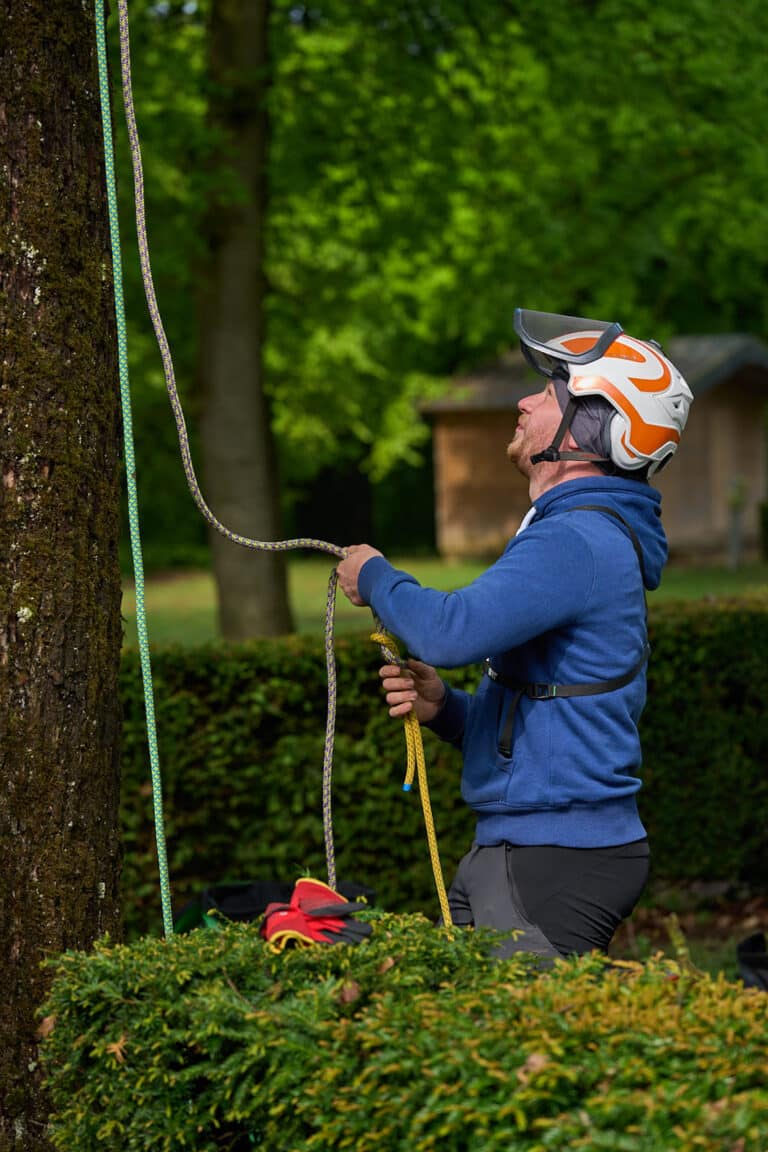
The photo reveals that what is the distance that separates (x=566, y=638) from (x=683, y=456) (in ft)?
100

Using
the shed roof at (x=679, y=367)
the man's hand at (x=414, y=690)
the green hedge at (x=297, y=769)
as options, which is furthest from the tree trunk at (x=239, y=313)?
the shed roof at (x=679, y=367)

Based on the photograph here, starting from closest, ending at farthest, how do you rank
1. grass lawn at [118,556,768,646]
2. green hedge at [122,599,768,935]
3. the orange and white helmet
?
the orange and white helmet < green hedge at [122,599,768,935] < grass lawn at [118,556,768,646]

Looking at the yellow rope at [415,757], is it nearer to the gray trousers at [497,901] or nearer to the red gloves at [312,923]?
the gray trousers at [497,901]

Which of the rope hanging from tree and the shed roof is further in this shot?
the shed roof

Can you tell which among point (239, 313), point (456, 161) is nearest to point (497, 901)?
point (239, 313)

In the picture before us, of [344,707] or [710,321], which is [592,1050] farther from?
[710,321]

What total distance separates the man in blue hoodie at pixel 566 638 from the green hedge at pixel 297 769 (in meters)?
3.17

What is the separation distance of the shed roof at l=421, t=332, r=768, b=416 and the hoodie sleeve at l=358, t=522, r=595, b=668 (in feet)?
89.8

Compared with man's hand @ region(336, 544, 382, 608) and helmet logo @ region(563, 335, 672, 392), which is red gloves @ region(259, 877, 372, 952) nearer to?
man's hand @ region(336, 544, 382, 608)

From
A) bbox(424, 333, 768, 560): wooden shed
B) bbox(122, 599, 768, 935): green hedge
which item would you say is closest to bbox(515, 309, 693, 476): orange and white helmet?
bbox(122, 599, 768, 935): green hedge

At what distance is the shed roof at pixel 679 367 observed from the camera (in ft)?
102

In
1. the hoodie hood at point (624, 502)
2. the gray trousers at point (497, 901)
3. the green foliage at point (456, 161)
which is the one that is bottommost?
the gray trousers at point (497, 901)

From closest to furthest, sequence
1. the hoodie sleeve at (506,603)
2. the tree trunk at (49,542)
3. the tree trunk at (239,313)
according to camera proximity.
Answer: the hoodie sleeve at (506,603), the tree trunk at (49,542), the tree trunk at (239,313)

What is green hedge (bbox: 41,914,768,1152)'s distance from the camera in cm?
229
